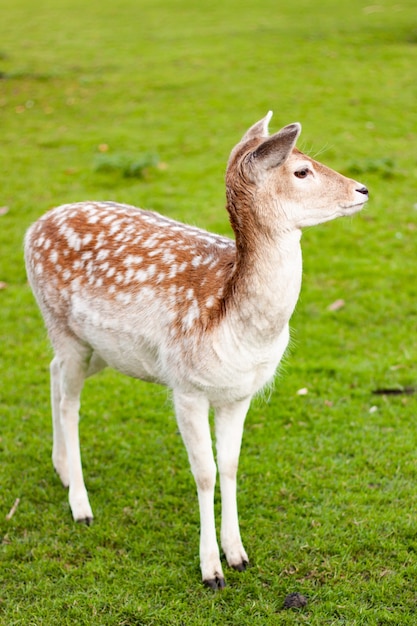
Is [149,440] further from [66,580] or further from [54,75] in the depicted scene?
[54,75]

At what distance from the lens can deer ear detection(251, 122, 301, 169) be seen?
331cm

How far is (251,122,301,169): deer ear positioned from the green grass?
51 cm

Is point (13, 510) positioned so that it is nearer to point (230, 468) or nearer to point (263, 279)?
point (230, 468)

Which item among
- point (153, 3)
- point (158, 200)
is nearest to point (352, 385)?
point (158, 200)

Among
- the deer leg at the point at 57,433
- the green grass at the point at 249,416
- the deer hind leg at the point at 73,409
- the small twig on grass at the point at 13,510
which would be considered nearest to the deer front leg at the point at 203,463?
the green grass at the point at 249,416

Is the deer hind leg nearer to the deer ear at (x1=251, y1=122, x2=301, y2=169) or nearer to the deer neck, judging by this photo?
the deer neck

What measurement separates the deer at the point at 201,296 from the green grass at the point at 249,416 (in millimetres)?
318

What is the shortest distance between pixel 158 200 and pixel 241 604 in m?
6.40

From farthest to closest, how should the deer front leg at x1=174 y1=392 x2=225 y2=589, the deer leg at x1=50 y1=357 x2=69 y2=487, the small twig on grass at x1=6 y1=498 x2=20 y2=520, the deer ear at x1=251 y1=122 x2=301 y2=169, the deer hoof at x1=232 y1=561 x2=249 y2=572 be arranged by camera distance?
the deer leg at x1=50 y1=357 x2=69 y2=487 → the small twig on grass at x1=6 y1=498 x2=20 y2=520 → the deer hoof at x1=232 y1=561 x2=249 y2=572 → the deer front leg at x1=174 y1=392 x2=225 y2=589 → the deer ear at x1=251 y1=122 x2=301 y2=169

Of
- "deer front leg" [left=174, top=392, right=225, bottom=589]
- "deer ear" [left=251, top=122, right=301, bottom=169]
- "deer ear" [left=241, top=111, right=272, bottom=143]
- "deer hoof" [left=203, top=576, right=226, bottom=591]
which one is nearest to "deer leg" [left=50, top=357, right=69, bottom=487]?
"deer front leg" [left=174, top=392, right=225, bottom=589]

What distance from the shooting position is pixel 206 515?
402cm

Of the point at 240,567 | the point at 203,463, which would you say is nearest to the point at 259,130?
the point at 203,463

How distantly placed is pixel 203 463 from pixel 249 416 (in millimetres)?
1825

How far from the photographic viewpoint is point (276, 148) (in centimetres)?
338
